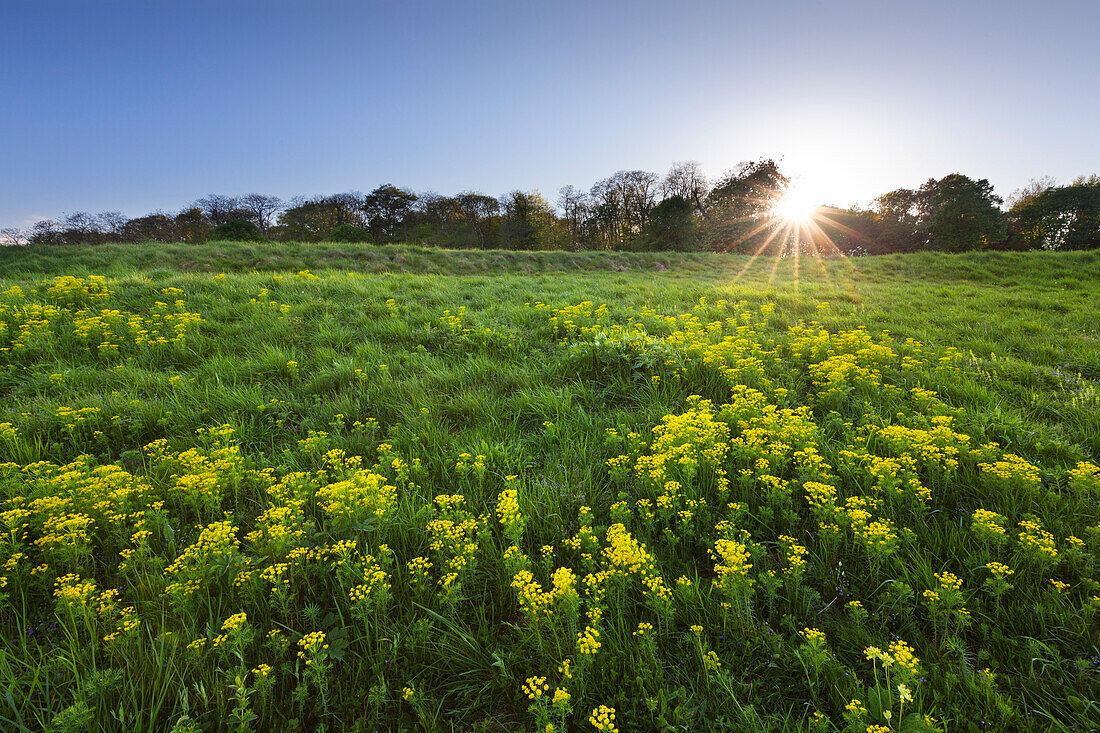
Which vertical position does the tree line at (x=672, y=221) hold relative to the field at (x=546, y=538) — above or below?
above

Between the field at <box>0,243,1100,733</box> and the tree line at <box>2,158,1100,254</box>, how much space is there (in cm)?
3111

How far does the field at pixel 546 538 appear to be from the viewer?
5.76 ft

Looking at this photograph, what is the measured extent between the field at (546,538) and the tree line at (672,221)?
31108 mm

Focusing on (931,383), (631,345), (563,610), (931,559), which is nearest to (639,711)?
(563,610)

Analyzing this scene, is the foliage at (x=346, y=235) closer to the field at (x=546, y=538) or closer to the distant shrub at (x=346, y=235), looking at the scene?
the distant shrub at (x=346, y=235)

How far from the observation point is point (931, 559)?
7.66 ft

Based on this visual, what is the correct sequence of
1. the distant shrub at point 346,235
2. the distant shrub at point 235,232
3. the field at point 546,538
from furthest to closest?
the distant shrub at point 346,235
the distant shrub at point 235,232
the field at point 546,538

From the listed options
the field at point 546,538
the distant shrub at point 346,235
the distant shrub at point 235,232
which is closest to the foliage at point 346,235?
the distant shrub at point 346,235

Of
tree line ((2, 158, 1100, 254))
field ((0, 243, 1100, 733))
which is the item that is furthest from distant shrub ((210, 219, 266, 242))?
field ((0, 243, 1100, 733))

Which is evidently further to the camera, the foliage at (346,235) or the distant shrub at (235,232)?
the foliage at (346,235)

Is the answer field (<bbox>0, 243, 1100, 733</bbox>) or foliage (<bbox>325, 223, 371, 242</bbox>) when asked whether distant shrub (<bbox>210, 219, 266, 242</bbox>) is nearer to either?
foliage (<bbox>325, 223, 371, 242</bbox>)

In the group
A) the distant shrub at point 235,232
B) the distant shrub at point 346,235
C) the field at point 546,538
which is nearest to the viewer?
the field at point 546,538

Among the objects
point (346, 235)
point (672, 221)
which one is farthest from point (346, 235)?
point (672, 221)

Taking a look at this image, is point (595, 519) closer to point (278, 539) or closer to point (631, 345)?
point (278, 539)
